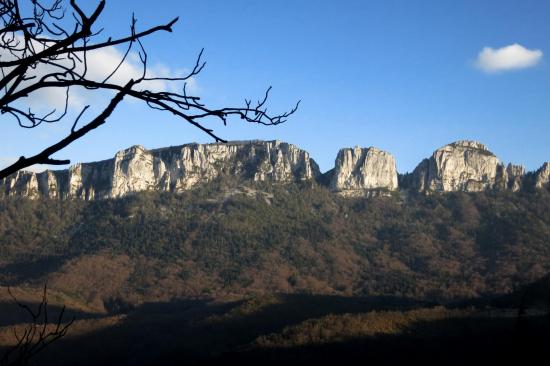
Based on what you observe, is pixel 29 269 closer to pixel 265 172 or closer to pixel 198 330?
pixel 265 172

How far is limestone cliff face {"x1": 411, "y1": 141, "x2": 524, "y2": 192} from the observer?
167500 millimetres

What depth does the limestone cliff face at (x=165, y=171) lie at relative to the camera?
16012cm

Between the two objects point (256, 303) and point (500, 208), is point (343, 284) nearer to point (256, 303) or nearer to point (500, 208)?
point (256, 303)

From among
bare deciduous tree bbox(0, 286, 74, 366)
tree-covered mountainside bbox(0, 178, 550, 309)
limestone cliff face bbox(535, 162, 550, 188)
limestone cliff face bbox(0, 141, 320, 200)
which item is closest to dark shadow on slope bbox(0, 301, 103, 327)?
tree-covered mountainside bbox(0, 178, 550, 309)

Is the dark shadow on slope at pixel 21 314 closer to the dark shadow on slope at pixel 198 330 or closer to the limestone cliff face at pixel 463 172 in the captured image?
the dark shadow on slope at pixel 198 330

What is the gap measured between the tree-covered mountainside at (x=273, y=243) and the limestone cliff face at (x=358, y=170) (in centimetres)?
387

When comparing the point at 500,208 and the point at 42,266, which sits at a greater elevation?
the point at 500,208

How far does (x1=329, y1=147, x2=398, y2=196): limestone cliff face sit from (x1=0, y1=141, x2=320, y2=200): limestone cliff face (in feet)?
25.4

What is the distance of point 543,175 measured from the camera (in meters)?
166

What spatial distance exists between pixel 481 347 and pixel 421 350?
4.20 metres

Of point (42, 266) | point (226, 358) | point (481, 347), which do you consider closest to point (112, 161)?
point (42, 266)

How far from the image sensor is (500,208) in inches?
6102

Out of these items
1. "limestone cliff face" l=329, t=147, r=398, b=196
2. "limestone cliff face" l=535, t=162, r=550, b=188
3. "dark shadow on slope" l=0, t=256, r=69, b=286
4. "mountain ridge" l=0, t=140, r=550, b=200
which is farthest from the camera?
"limestone cliff face" l=329, t=147, r=398, b=196

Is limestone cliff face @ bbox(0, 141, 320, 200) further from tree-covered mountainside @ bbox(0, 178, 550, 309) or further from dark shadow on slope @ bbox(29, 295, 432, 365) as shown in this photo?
dark shadow on slope @ bbox(29, 295, 432, 365)
